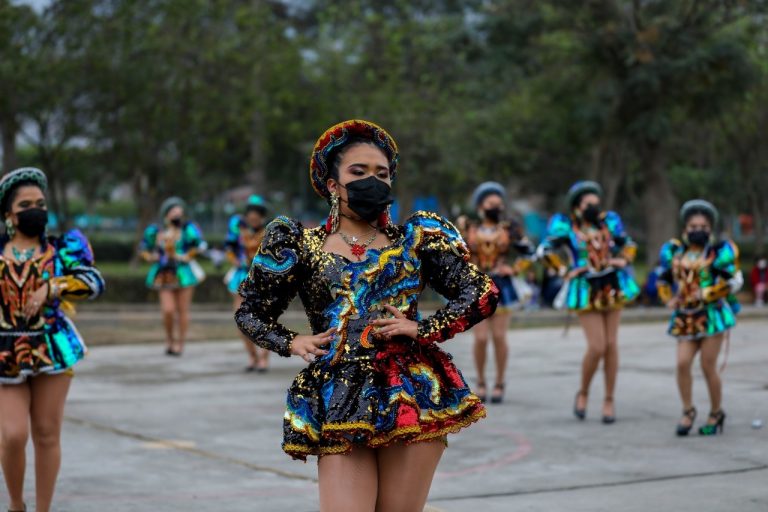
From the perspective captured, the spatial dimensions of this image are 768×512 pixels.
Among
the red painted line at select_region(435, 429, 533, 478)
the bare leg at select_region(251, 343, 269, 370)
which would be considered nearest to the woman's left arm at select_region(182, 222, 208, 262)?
the bare leg at select_region(251, 343, 269, 370)

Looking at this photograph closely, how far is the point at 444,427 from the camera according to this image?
4.89m

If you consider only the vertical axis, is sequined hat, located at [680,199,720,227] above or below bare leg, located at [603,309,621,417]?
above

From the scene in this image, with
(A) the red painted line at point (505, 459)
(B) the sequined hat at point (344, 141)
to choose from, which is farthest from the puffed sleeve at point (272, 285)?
(A) the red painted line at point (505, 459)

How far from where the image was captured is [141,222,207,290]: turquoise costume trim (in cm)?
Result: 1720

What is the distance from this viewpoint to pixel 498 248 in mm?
12828

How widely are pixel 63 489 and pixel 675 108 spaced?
106 feet

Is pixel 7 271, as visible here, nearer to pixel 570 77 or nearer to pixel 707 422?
pixel 707 422

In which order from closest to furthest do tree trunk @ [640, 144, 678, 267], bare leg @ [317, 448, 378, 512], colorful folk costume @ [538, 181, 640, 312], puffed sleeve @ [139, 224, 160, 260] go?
bare leg @ [317, 448, 378, 512] → colorful folk costume @ [538, 181, 640, 312] → puffed sleeve @ [139, 224, 160, 260] → tree trunk @ [640, 144, 678, 267]

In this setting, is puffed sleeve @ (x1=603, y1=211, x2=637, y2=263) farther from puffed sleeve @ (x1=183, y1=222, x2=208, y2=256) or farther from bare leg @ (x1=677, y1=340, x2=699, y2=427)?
puffed sleeve @ (x1=183, y1=222, x2=208, y2=256)

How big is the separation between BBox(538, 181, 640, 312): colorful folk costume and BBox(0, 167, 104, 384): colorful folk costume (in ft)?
16.7

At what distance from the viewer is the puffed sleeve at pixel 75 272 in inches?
287

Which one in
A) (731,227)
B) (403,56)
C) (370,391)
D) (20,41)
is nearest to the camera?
(370,391)

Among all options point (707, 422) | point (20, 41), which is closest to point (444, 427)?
point (707, 422)

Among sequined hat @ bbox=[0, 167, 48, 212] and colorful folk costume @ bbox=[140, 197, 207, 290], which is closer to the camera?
sequined hat @ bbox=[0, 167, 48, 212]
